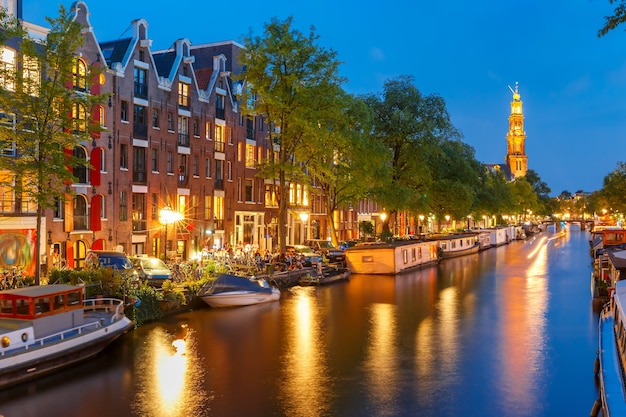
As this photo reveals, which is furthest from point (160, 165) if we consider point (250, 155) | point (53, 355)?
point (53, 355)

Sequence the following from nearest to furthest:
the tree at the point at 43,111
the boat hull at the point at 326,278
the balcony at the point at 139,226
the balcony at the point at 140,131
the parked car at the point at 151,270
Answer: the tree at the point at 43,111, the parked car at the point at 151,270, the boat hull at the point at 326,278, the balcony at the point at 139,226, the balcony at the point at 140,131

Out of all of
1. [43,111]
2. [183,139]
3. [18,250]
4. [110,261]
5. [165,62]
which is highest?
[165,62]

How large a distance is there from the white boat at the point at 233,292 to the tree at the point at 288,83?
1128 centimetres

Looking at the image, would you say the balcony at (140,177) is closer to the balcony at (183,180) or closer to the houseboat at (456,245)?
the balcony at (183,180)

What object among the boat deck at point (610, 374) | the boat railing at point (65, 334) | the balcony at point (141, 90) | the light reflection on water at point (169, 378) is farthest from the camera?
the balcony at point (141, 90)

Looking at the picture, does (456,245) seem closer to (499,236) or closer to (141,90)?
(499,236)

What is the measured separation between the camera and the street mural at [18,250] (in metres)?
35.0

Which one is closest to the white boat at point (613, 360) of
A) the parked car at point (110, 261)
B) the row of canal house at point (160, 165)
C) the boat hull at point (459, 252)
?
the parked car at point (110, 261)

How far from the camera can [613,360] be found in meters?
19.0

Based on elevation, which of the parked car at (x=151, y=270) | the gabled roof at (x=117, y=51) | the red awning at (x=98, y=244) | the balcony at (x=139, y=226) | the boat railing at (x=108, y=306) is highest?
the gabled roof at (x=117, y=51)

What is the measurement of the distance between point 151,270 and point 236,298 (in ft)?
15.9

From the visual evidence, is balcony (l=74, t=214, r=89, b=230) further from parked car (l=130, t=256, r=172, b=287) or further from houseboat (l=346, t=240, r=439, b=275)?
houseboat (l=346, t=240, r=439, b=275)

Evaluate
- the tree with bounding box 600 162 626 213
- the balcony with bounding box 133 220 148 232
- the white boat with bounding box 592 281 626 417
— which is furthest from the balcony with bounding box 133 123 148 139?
the tree with bounding box 600 162 626 213

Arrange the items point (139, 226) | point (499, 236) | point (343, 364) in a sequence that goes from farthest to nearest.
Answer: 1. point (499, 236)
2. point (139, 226)
3. point (343, 364)
